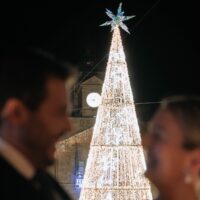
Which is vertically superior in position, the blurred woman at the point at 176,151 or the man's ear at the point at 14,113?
the man's ear at the point at 14,113

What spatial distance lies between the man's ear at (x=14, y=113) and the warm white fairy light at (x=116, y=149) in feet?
39.4

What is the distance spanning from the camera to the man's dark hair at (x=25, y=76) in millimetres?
2021

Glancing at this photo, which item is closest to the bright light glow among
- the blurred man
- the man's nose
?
the man's nose

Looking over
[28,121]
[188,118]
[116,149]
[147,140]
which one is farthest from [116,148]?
[28,121]

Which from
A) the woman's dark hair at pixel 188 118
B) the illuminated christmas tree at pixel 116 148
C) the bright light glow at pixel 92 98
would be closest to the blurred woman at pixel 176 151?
the woman's dark hair at pixel 188 118

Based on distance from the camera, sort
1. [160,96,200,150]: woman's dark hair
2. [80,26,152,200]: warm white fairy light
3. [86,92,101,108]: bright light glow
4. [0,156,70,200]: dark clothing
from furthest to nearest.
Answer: [86,92,101,108]: bright light glow
[80,26,152,200]: warm white fairy light
[160,96,200,150]: woman's dark hair
[0,156,70,200]: dark clothing

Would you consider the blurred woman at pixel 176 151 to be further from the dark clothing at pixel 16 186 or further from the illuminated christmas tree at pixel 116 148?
the illuminated christmas tree at pixel 116 148

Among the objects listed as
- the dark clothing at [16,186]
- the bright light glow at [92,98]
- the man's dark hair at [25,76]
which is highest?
the bright light glow at [92,98]

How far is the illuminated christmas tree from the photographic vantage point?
14.1 metres

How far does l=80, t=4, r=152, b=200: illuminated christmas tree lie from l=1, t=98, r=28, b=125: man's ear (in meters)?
12.0

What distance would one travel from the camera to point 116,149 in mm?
14438

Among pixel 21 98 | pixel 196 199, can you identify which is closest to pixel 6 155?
pixel 21 98

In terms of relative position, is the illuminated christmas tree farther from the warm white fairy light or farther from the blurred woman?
the blurred woman

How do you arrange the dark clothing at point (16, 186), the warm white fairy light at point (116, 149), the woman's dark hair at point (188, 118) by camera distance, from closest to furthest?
the dark clothing at point (16, 186) → the woman's dark hair at point (188, 118) → the warm white fairy light at point (116, 149)
